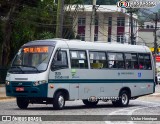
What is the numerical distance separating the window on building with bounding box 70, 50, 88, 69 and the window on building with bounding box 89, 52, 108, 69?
1.55ft

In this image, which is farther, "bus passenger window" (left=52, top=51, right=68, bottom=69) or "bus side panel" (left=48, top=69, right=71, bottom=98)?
"bus passenger window" (left=52, top=51, right=68, bottom=69)

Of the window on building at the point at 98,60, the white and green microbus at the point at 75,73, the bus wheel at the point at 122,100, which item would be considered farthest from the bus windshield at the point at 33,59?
the bus wheel at the point at 122,100

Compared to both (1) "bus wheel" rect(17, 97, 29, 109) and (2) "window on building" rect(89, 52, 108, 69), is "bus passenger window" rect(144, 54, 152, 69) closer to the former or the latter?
(2) "window on building" rect(89, 52, 108, 69)

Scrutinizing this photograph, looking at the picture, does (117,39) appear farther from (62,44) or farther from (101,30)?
A: (62,44)

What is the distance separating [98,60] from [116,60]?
1.45 metres

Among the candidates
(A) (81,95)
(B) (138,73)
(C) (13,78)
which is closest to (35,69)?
(C) (13,78)

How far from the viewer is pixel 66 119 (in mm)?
19562

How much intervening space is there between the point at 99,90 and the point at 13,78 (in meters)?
4.33

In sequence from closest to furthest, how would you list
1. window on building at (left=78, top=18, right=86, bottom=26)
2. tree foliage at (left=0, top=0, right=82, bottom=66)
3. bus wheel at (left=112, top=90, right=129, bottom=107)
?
1. bus wheel at (left=112, top=90, right=129, bottom=107)
2. tree foliage at (left=0, top=0, right=82, bottom=66)
3. window on building at (left=78, top=18, right=86, bottom=26)

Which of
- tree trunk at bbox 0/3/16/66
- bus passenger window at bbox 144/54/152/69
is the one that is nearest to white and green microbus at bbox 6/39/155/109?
bus passenger window at bbox 144/54/152/69

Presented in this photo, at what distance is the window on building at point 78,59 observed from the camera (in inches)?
989

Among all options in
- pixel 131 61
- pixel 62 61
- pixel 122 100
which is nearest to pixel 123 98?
pixel 122 100

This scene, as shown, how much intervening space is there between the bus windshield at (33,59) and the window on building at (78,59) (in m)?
1.36

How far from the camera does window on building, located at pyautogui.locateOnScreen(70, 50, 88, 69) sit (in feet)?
82.4
